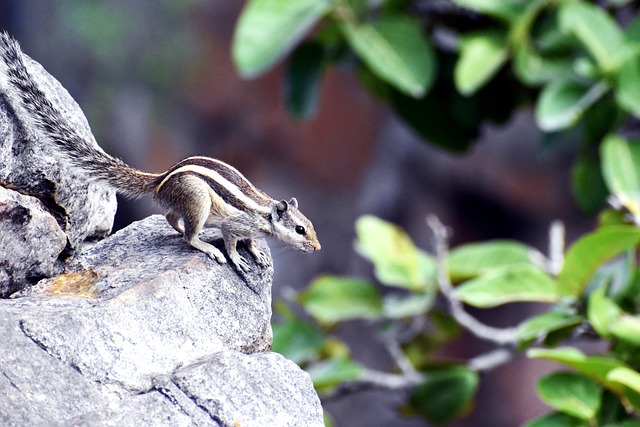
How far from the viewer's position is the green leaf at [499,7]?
4602 millimetres

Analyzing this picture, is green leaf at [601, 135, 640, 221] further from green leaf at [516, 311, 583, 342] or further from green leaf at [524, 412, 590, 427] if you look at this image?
green leaf at [524, 412, 590, 427]

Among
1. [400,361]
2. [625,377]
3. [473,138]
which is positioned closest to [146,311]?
[625,377]

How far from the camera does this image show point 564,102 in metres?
4.44

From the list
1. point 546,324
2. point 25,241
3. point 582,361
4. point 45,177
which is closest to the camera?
point 25,241

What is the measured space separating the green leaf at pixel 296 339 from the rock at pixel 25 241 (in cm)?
201

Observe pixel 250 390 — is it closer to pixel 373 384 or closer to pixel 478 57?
pixel 373 384

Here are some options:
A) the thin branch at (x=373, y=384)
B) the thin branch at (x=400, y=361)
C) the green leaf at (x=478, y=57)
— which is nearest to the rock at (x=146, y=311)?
the thin branch at (x=373, y=384)

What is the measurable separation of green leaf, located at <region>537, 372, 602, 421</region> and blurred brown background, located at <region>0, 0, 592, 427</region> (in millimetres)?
6060

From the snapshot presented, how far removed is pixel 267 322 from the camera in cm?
266

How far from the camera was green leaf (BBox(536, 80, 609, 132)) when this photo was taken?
14.2ft

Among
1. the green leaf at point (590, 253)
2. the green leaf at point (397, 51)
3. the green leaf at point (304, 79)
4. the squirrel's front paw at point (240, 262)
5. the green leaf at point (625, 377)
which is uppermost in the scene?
the green leaf at point (304, 79)

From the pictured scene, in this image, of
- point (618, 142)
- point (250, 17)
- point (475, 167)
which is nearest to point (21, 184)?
point (250, 17)

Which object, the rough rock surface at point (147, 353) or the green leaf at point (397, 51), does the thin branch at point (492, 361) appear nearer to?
the green leaf at point (397, 51)

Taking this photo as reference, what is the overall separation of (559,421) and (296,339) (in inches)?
56.1
